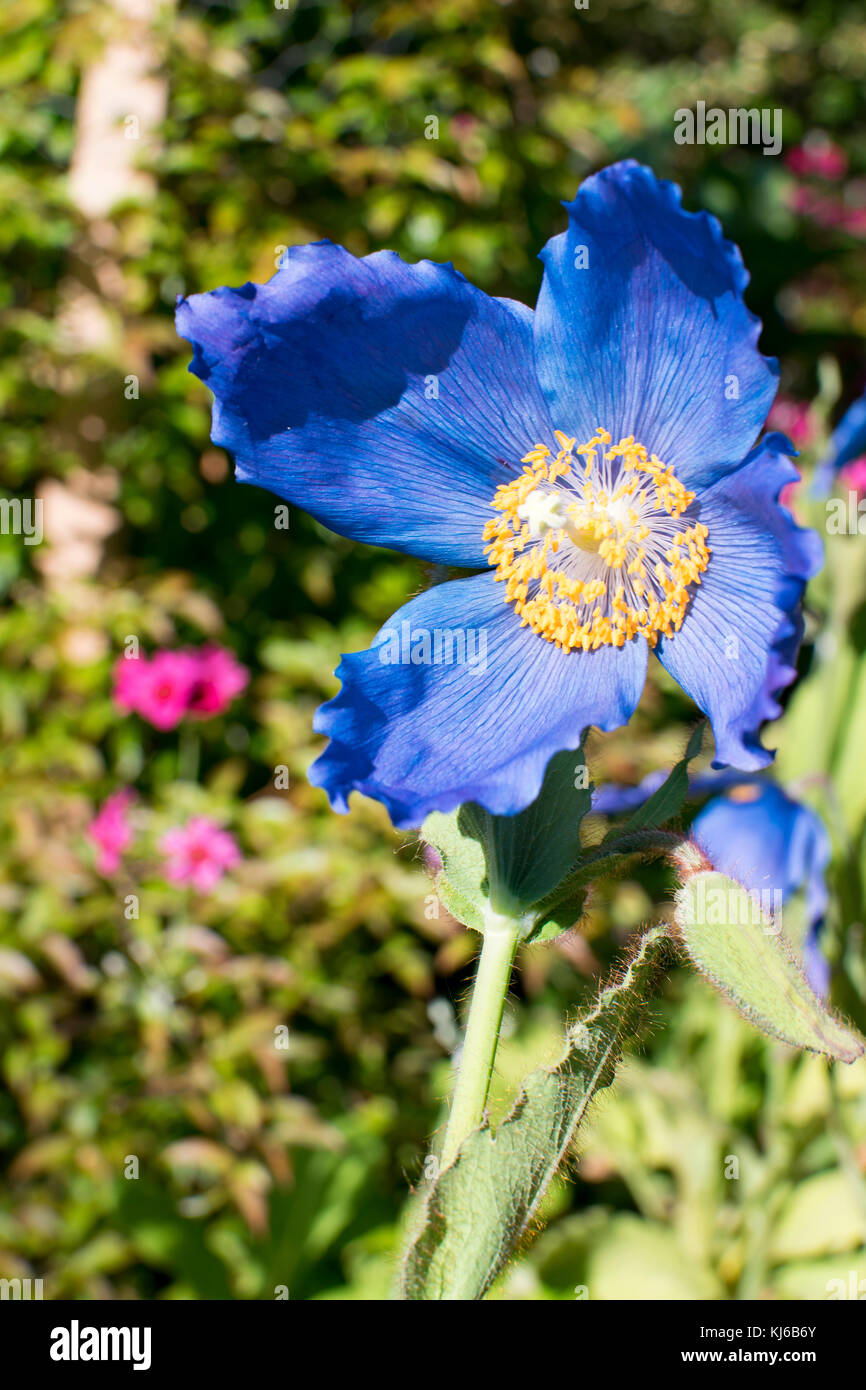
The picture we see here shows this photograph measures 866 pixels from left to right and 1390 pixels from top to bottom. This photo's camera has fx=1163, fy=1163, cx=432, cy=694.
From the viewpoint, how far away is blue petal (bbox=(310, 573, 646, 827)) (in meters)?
0.54

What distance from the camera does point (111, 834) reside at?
1593 millimetres

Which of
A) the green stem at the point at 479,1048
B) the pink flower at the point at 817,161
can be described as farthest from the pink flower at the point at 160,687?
the pink flower at the point at 817,161

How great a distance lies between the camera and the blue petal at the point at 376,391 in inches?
22.4

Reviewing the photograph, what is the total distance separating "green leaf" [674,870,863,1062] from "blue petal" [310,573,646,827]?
9cm

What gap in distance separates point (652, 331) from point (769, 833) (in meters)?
0.77

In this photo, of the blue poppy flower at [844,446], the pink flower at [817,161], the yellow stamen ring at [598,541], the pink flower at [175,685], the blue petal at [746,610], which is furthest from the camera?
the pink flower at [817,161]

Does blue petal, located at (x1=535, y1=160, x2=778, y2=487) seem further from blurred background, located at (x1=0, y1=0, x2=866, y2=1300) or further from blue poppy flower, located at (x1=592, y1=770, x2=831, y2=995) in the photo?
blurred background, located at (x1=0, y1=0, x2=866, y2=1300)

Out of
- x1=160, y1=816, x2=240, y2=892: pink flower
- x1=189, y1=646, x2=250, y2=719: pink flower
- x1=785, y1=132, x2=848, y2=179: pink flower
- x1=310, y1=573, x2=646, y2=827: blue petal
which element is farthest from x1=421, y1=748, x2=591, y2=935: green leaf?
x1=785, y1=132, x2=848, y2=179: pink flower

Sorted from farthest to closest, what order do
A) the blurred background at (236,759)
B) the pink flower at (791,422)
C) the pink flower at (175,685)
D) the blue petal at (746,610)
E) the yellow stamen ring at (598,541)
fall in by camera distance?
the pink flower at (791,422) → the pink flower at (175,685) → the blurred background at (236,759) → the yellow stamen ring at (598,541) → the blue petal at (746,610)

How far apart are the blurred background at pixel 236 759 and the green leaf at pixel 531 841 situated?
857 millimetres

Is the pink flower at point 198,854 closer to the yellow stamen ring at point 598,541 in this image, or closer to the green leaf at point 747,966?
the yellow stamen ring at point 598,541
